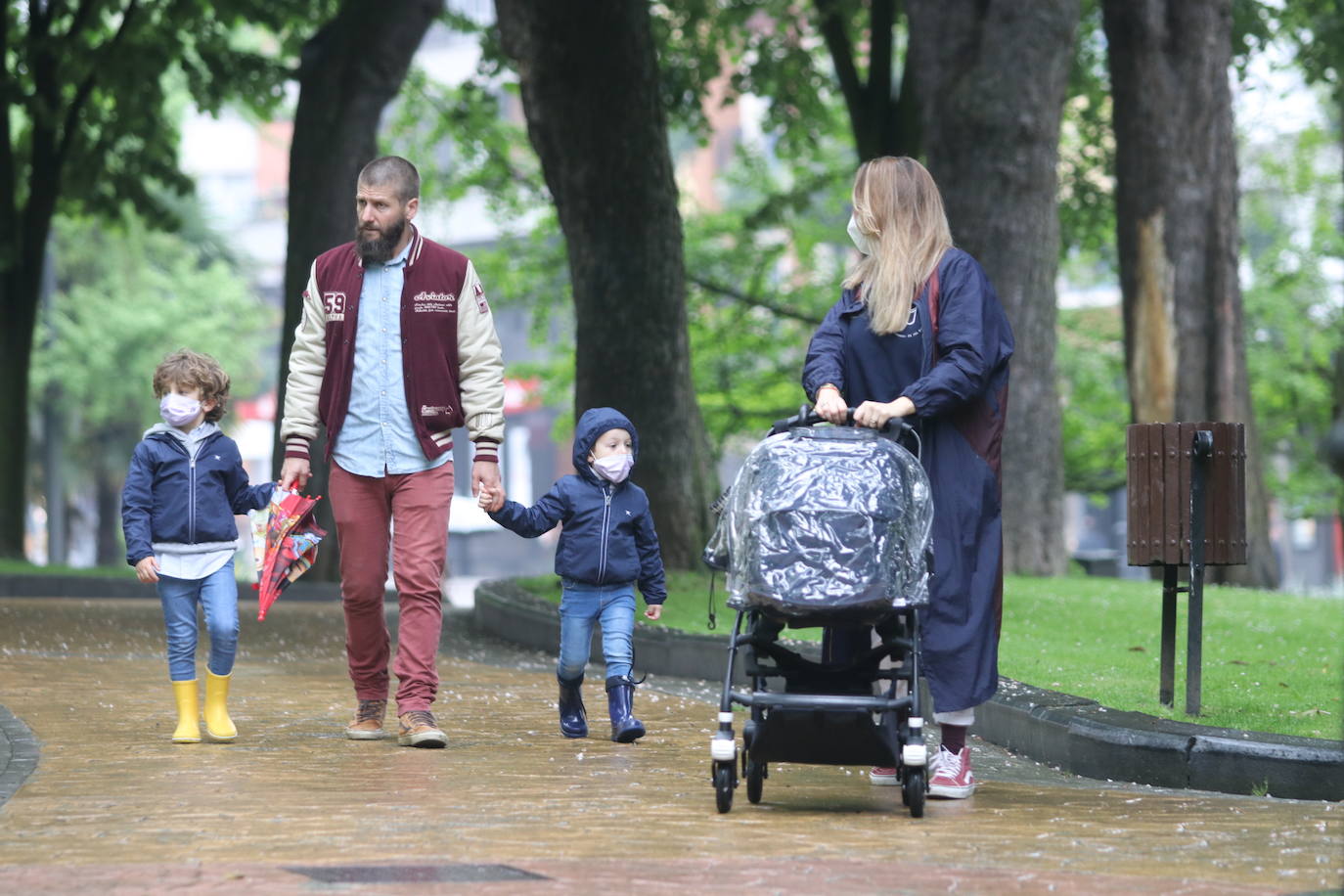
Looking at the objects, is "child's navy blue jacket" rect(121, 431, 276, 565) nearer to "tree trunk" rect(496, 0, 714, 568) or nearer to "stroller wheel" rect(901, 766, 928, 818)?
"stroller wheel" rect(901, 766, 928, 818)

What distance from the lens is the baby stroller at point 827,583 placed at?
6.20 metres

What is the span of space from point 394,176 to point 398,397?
2.84ft

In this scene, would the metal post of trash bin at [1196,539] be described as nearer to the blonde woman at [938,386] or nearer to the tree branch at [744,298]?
the blonde woman at [938,386]

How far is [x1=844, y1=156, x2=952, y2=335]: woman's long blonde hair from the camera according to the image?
272 inches

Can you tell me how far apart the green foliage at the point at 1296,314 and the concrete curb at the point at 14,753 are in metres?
25.8

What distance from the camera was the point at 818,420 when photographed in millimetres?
6812

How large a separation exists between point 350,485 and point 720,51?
61.6 ft

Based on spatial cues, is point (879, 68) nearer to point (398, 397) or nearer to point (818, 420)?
point (398, 397)

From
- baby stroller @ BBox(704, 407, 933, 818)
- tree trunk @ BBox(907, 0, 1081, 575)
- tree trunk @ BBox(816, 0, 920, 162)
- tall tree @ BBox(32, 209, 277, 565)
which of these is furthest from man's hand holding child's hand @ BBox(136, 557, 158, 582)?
tall tree @ BBox(32, 209, 277, 565)

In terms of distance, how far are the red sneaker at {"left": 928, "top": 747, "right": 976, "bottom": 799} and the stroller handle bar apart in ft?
3.54

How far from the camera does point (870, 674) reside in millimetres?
6539

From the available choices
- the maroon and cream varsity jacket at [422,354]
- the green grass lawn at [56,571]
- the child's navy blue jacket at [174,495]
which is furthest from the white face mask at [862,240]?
the green grass lawn at [56,571]

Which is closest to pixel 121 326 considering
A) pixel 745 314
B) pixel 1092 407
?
pixel 745 314

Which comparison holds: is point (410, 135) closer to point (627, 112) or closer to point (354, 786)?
point (627, 112)
